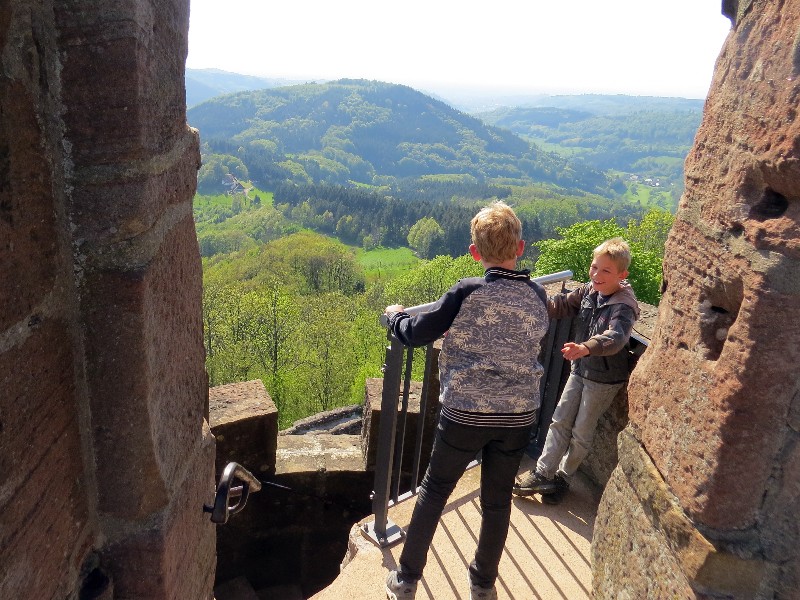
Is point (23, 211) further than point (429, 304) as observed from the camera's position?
No

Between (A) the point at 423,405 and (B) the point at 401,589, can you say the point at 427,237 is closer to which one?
(A) the point at 423,405

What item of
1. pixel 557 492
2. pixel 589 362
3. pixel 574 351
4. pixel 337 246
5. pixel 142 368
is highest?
pixel 142 368

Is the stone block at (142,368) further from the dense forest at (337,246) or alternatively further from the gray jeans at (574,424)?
the gray jeans at (574,424)

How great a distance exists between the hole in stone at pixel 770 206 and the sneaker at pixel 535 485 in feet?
7.90

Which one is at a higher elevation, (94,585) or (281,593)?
(94,585)

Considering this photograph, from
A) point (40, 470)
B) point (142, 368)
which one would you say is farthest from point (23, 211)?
point (40, 470)

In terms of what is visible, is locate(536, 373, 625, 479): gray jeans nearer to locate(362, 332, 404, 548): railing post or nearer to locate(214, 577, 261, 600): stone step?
locate(362, 332, 404, 548): railing post

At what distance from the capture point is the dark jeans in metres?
2.52

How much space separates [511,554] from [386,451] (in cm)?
91

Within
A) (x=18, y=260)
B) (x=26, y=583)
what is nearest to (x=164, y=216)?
(x=18, y=260)

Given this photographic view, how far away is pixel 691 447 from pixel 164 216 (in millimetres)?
1695

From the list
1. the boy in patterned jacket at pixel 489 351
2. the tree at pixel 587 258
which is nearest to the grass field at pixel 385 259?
the tree at pixel 587 258

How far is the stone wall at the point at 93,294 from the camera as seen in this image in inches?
46.0

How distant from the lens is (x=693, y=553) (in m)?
1.89
